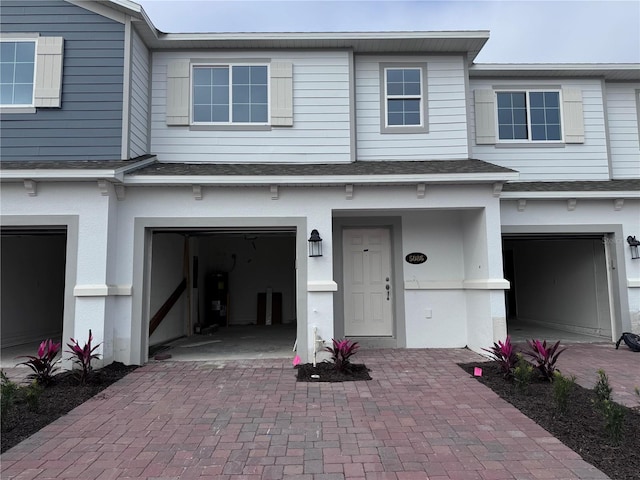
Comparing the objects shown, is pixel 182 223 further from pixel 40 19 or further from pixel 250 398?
pixel 40 19

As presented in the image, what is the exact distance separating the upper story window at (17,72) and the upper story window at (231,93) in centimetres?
273

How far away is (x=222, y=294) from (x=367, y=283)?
5486 millimetres

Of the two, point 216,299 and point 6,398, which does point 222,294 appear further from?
point 6,398

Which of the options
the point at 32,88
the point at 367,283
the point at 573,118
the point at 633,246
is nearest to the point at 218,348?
the point at 367,283

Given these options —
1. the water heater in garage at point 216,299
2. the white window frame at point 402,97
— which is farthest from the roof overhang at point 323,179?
the water heater in garage at point 216,299

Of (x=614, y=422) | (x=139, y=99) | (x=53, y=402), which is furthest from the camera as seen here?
(x=139, y=99)

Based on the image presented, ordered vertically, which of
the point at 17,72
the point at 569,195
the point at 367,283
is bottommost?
the point at 367,283

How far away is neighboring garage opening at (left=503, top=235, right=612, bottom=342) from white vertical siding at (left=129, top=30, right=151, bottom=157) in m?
7.52

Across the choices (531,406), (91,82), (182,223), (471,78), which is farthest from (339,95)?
(531,406)

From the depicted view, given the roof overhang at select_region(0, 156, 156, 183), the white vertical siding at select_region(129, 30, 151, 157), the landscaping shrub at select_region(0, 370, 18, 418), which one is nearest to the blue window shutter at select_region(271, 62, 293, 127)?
the white vertical siding at select_region(129, 30, 151, 157)

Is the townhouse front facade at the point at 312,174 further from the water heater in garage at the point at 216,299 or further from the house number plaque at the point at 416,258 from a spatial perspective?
the water heater in garage at the point at 216,299

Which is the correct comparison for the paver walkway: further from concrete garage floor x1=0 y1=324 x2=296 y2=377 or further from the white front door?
the white front door

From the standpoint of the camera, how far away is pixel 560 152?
9055 millimetres

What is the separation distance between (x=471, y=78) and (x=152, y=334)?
8517 mm
